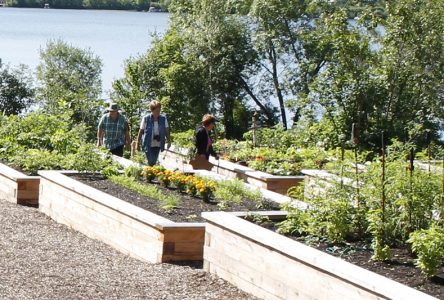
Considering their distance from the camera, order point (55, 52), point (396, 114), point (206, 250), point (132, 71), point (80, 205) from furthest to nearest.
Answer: point (55, 52) < point (132, 71) < point (396, 114) < point (80, 205) < point (206, 250)

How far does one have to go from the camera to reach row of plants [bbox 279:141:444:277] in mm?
8234

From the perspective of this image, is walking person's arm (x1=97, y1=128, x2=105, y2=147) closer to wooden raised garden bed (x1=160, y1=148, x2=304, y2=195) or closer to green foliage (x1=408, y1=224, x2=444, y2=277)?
wooden raised garden bed (x1=160, y1=148, x2=304, y2=195)

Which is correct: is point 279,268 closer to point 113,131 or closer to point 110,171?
point 110,171

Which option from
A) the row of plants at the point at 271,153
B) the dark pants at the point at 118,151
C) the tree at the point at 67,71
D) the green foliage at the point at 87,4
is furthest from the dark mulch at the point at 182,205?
the green foliage at the point at 87,4

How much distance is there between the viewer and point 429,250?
287 inches

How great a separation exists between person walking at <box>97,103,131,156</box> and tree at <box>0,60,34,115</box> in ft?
43.0

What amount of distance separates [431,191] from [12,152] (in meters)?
8.17

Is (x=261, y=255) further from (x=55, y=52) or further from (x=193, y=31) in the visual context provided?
(x=55, y=52)

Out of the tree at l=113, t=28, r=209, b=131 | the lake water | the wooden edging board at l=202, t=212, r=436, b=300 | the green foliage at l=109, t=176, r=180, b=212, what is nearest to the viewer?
the wooden edging board at l=202, t=212, r=436, b=300

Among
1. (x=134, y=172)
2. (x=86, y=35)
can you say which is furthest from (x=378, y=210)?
(x=86, y=35)

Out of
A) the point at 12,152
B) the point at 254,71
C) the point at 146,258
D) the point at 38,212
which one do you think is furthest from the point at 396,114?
the point at 146,258

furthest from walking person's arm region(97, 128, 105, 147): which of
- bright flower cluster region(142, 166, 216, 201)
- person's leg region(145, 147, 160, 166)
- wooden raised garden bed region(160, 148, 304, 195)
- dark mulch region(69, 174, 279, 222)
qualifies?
dark mulch region(69, 174, 279, 222)

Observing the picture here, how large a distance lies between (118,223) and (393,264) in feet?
11.3

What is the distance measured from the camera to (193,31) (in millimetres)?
26875
